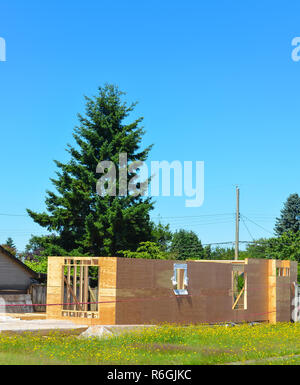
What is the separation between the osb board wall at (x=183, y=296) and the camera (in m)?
24.6

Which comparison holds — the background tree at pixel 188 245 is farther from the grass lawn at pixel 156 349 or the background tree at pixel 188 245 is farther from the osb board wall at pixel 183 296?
the grass lawn at pixel 156 349

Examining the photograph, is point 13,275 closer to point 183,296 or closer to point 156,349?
point 183,296

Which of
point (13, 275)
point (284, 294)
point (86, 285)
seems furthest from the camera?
point (284, 294)

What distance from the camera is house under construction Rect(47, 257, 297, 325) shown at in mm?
24266

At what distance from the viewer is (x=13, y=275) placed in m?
33.6

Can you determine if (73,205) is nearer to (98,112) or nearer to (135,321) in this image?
(98,112)

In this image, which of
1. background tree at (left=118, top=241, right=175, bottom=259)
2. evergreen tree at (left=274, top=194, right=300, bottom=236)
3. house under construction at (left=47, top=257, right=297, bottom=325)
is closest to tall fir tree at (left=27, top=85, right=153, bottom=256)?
background tree at (left=118, top=241, right=175, bottom=259)

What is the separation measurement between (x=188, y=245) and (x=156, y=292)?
79599 mm

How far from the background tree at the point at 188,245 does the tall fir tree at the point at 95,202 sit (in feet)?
182

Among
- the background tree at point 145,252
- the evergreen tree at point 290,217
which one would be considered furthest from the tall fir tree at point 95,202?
the evergreen tree at point 290,217

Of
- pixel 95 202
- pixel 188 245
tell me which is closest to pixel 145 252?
pixel 95 202
